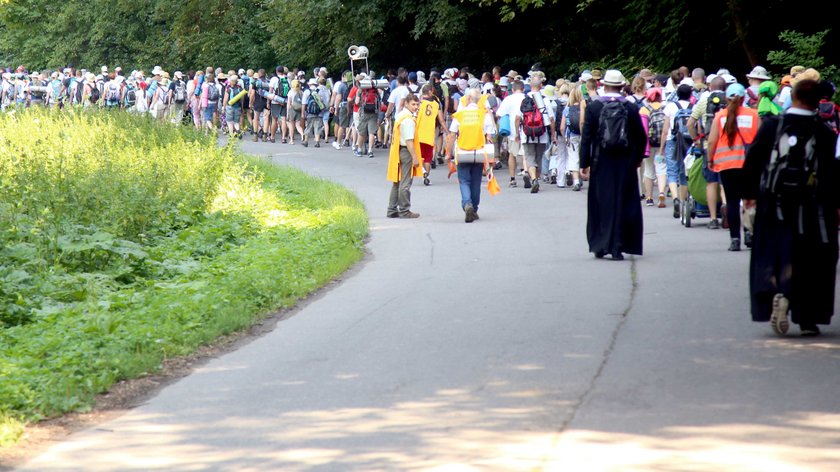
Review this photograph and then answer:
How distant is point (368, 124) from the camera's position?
29766 millimetres

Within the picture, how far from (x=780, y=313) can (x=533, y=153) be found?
41.8 feet

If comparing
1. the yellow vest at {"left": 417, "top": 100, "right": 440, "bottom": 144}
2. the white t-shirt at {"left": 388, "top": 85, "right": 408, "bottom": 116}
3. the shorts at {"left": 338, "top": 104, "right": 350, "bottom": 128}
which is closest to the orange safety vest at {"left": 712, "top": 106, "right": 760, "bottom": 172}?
the yellow vest at {"left": 417, "top": 100, "right": 440, "bottom": 144}

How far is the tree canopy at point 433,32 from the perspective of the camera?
29.2 m

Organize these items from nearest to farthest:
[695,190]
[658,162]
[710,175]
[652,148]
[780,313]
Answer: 1. [780,313]
2. [710,175]
3. [695,190]
4. [658,162]
5. [652,148]

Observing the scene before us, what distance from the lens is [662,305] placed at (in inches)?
403

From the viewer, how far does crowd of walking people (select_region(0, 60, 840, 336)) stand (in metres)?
8.77

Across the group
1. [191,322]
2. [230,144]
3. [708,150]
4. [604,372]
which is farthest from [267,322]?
[230,144]

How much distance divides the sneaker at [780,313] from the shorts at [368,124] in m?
21.4

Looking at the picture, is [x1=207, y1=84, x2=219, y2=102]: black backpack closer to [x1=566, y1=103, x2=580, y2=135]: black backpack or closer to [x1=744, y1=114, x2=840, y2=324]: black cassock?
[x1=566, y1=103, x2=580, y2=135]: black backpack

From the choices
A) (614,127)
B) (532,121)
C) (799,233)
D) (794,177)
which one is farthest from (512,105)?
(799,233)

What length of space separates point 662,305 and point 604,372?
2.62 metres

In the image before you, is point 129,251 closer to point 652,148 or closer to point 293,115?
point 652,148

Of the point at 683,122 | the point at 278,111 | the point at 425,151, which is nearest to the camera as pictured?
the point at 683,122

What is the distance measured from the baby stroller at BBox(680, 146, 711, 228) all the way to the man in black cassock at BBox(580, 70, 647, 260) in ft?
6.99
